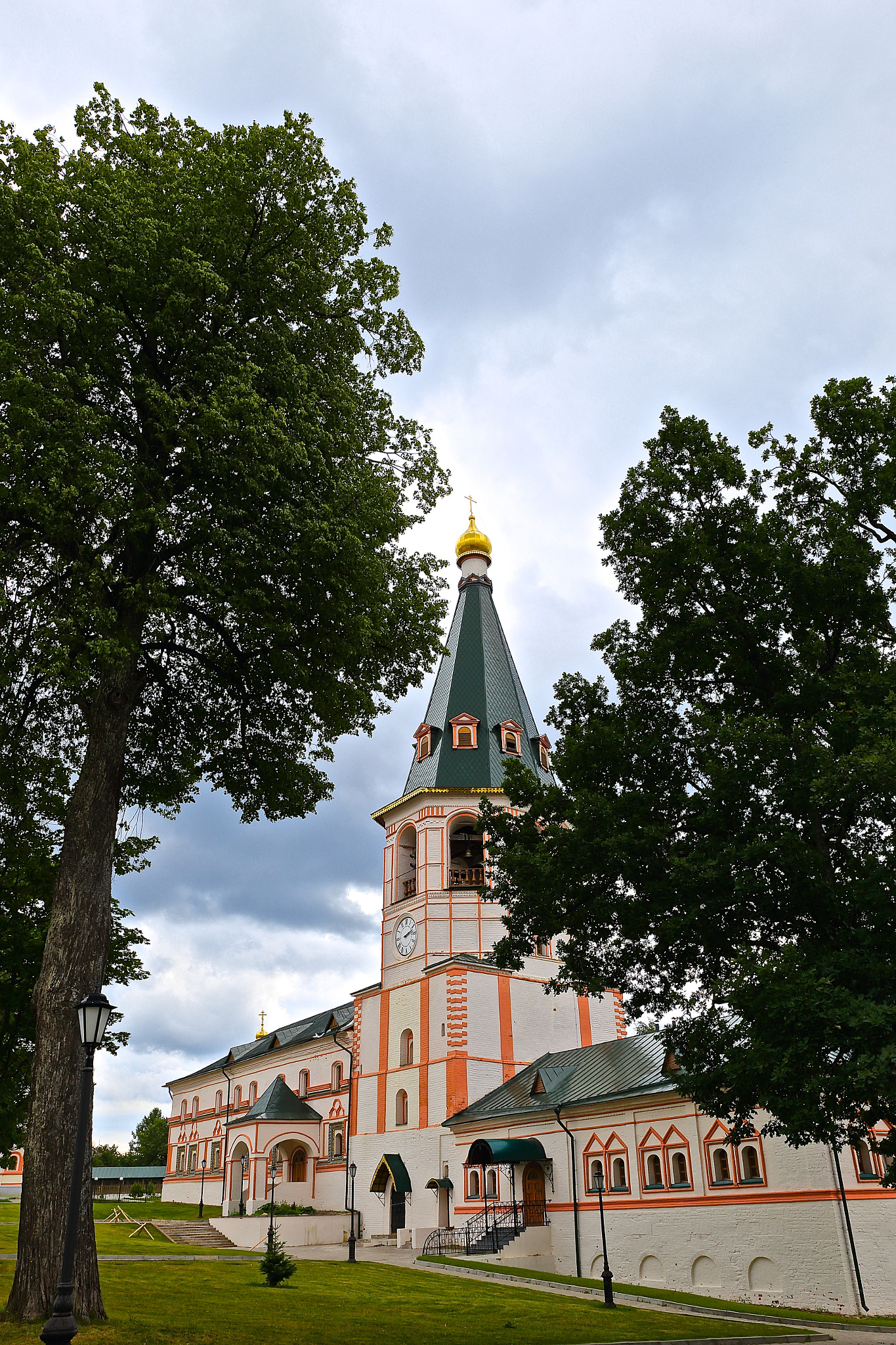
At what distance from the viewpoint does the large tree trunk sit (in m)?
10.9

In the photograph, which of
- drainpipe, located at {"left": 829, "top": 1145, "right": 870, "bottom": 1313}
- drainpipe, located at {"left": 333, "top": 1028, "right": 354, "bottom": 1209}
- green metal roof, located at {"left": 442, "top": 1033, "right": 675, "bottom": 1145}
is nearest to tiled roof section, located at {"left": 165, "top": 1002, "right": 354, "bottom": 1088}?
drainpipe, located at {"left": 333, "top": 1028, "right": 354, "bottom": 1209}

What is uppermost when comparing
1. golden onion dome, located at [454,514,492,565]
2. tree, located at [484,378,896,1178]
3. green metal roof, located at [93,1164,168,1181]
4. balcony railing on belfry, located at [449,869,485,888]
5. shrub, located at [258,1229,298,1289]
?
golden onion dome, located at [454,514,492,565]

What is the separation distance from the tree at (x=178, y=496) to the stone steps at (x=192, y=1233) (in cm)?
2644

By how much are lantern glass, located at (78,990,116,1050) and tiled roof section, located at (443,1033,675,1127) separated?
18134mm

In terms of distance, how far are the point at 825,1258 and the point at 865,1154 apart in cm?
238

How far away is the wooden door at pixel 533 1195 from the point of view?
28312mm

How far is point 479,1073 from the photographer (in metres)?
33.8

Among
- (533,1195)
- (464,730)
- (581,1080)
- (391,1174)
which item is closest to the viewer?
(533,1195)

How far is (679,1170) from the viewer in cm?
2434

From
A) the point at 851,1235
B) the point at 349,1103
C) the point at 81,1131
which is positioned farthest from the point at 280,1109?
the point at 81,1131

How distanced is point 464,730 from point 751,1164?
20.2 m

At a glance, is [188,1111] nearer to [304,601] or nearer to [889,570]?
[304,601]

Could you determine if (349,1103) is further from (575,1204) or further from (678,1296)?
(678,1296)

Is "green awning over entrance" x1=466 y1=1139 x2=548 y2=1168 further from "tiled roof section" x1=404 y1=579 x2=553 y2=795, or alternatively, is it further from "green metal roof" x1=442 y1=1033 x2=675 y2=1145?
"tiled roof section" x1=404 y1=579 x2=553 y2=795
